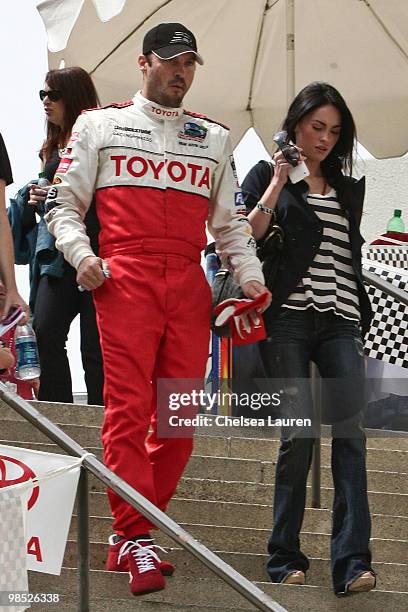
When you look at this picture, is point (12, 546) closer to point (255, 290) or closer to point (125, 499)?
point (125, 499)

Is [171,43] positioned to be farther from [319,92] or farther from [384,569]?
[384,569]

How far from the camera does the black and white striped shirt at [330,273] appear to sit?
5.50m

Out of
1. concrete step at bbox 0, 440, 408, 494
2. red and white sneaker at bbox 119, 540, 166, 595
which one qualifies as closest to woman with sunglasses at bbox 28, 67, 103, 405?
concrete step at bbox 0, 440, 408, 494

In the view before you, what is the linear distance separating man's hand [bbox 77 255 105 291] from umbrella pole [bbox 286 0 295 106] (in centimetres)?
375

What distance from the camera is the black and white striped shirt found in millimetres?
5496

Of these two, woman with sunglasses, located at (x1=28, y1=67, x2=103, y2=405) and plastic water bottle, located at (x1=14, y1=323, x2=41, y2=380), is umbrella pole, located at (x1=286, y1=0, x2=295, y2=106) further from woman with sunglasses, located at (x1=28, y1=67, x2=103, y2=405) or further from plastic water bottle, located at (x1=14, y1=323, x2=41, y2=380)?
plastic water bottle, located at (x1=14, y1=323, x2=41, y2=380)

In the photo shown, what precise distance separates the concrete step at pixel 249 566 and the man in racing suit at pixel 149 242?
28 cm

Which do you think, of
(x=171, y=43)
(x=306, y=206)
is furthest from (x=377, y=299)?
(x=171, y=43)

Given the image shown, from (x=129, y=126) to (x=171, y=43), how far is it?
0.36m

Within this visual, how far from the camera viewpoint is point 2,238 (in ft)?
18.7

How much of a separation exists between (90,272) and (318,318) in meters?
0.90

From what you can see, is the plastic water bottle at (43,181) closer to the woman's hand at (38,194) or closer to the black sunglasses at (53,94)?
the woman's hand at (38,194)

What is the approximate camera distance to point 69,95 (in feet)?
23.5

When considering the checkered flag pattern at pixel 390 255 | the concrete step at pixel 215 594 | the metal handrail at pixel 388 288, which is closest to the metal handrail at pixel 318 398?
the metal handrail at pixel 388 288
